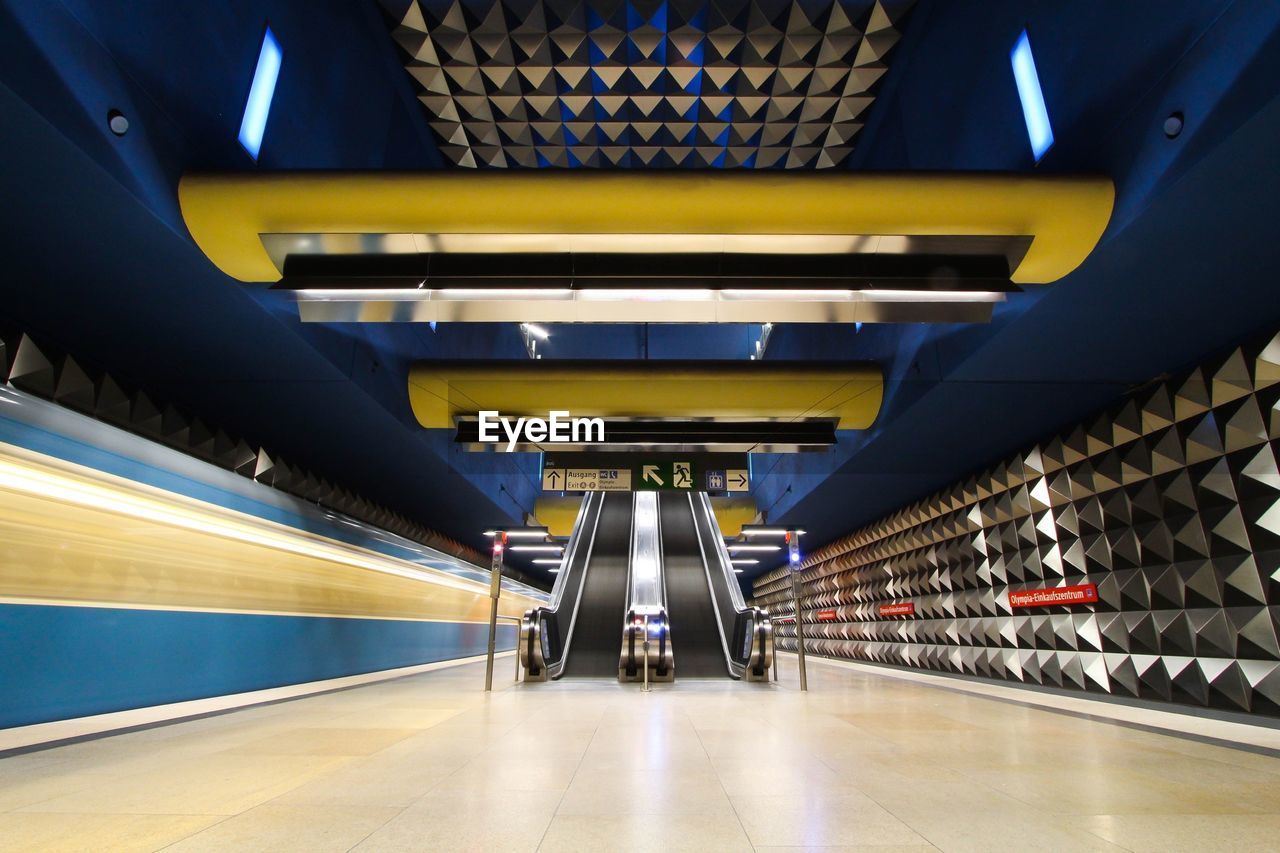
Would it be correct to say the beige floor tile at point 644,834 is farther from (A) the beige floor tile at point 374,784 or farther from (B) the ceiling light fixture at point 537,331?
(B) the ceiling light fixture at point 537,331

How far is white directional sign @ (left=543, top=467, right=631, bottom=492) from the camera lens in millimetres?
9375

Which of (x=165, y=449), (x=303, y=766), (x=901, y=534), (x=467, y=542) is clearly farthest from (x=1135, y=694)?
(x=467, y=542)

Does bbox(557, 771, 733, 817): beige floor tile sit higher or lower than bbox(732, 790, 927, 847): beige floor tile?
lower

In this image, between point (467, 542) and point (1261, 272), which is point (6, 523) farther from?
point (467, 542)

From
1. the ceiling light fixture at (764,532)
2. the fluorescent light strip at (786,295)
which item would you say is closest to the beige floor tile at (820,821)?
the fluorescent light strip at (786,295)

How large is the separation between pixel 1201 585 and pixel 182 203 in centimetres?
906

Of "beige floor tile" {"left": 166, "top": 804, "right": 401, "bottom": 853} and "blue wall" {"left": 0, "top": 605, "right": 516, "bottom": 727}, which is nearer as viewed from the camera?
"beige floor tile" {"left": 166, "top": 804, "right": 401, "bottom": 853}

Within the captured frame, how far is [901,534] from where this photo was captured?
1172 cm

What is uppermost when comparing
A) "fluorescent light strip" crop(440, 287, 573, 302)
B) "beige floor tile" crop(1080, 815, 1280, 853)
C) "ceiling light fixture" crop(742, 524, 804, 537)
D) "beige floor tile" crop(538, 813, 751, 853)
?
"fluorescent light strip" crop(440, 287, 573, 302)

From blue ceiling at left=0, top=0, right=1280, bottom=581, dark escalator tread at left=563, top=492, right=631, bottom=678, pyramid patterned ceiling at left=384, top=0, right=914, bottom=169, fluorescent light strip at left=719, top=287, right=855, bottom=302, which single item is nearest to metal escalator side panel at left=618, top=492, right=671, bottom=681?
dark escalator tread at left=563, top=492, right=631, bottom=678

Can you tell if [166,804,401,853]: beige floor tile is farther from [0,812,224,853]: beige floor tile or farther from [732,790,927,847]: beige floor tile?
[732,790,927,847]: beige floor tile

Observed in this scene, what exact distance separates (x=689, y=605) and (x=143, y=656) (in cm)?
811

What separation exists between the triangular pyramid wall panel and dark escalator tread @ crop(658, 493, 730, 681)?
12.9 feet
